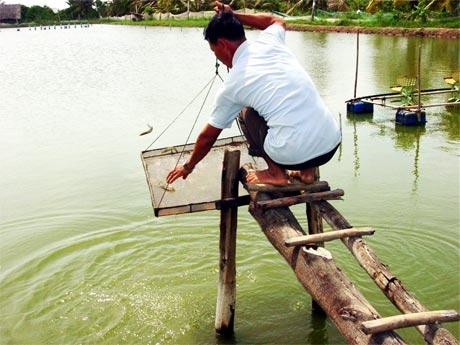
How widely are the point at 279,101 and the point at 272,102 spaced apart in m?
0.04

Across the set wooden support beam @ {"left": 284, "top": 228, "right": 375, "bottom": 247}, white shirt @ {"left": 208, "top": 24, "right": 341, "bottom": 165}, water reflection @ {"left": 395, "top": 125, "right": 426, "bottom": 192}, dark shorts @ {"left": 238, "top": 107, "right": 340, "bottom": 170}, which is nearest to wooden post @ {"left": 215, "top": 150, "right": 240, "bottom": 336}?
dark shorts @ {"left": 238, "top": 107, "right": 340, "bottom": 170}

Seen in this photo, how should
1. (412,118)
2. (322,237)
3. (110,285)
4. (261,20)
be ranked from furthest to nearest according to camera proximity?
1. (412,118)
2. (110,285)
3. (261,20)
4. (322,237)

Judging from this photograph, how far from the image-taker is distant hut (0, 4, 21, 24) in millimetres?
69000

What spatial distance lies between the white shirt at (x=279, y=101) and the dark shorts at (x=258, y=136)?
0.13 ft

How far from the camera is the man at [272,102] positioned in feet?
8.75

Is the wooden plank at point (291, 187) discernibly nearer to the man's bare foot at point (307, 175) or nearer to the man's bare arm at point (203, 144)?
the man's bare foot at point (307, 175)

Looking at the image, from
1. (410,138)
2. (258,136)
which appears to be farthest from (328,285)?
(410,138)

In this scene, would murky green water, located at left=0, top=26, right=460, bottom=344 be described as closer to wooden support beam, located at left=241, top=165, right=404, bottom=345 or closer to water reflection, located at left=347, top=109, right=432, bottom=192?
water reflection, located at left=347, top=109, right=432, bottom=192

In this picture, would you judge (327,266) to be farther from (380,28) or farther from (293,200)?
(380,28)

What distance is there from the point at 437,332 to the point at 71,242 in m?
3.95

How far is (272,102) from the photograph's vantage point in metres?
2.68

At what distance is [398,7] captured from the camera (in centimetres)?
3081

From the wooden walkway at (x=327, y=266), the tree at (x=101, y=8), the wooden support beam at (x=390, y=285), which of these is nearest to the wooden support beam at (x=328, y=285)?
the wooden walkway at (x=327, y=266)

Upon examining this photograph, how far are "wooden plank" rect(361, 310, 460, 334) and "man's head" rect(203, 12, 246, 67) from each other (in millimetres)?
1537
